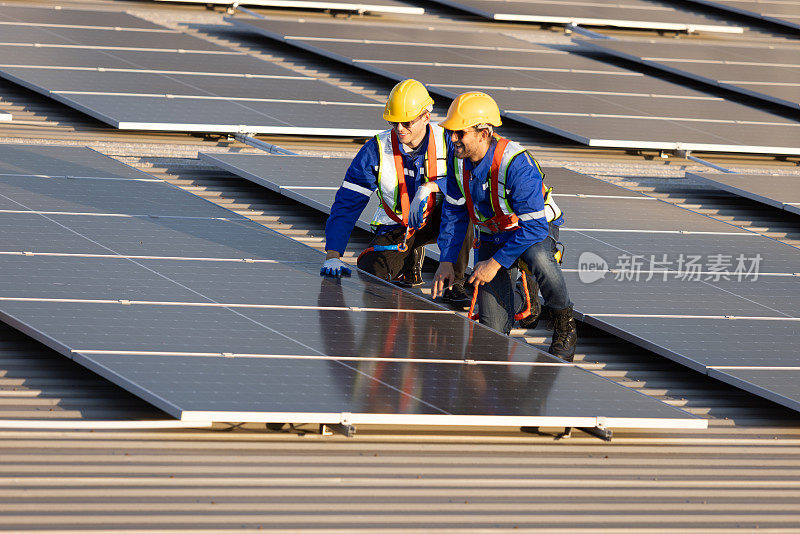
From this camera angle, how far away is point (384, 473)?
29.3 feet

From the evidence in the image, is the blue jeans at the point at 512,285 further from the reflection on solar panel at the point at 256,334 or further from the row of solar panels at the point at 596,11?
the row of solar panels at the point at 596,11

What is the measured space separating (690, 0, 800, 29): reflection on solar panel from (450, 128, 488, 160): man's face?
2125cm

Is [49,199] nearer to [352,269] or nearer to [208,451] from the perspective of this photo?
Result: [352,269]

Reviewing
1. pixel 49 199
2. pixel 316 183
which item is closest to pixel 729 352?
pixel 316 183

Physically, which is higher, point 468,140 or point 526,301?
point 468,140

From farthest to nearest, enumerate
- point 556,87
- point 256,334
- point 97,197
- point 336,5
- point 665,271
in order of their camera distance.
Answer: point 336,5
point 556,87
point 97,197
point 665,271
point 256,334

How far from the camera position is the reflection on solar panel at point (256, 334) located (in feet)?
30.2

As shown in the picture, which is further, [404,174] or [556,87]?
[556,87]

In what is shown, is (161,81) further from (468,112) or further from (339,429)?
(339,429)

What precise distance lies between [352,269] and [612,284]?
8.07 feet

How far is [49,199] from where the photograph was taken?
1344 centimetres

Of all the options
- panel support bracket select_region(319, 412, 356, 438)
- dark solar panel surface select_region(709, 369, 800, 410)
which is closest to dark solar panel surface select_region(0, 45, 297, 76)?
panel support bracket select_region(319, 412, 356, 438)

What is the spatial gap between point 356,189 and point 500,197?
1639 millimetres

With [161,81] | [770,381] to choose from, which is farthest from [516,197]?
[161,81]
